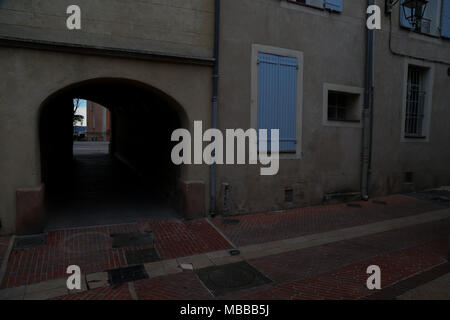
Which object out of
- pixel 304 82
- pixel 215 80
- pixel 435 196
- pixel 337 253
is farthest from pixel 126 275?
pixel 435 196

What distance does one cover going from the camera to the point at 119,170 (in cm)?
1373

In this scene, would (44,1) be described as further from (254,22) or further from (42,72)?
(254,22)

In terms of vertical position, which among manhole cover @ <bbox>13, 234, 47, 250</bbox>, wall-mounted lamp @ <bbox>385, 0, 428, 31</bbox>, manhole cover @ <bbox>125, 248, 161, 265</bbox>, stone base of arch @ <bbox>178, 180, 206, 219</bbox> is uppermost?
wall-mounted lamp @ <bbox>385, 0, 428, 31</bbox>

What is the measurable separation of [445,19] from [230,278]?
1188 cm

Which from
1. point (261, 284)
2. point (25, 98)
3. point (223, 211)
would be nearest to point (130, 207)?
point (223, 211)

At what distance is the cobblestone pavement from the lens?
3941 mm

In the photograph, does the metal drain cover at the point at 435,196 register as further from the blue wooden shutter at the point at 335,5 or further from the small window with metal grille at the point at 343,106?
the blue wooden shutter at the point at 335,5

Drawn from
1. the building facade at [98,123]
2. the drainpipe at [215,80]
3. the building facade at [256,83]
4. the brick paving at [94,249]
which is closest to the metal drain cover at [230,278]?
the brick paving at [94,249]

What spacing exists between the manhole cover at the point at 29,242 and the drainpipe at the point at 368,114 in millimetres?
8572

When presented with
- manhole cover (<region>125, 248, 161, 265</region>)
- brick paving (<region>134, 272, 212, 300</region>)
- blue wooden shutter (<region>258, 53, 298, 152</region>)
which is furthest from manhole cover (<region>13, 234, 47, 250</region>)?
blue wooden shutter (<region>258, 53, 298, 152</region>)

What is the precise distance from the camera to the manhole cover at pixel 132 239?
542cm

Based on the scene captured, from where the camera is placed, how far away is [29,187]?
218 inches

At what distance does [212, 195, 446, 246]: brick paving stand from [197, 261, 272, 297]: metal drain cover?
0.99m

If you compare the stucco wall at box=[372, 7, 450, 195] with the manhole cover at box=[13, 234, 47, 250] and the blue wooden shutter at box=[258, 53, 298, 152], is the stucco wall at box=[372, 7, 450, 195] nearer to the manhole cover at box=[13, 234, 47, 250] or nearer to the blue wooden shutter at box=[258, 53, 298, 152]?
the blue wooden shutter at box=[258, 53, 298, 152]
